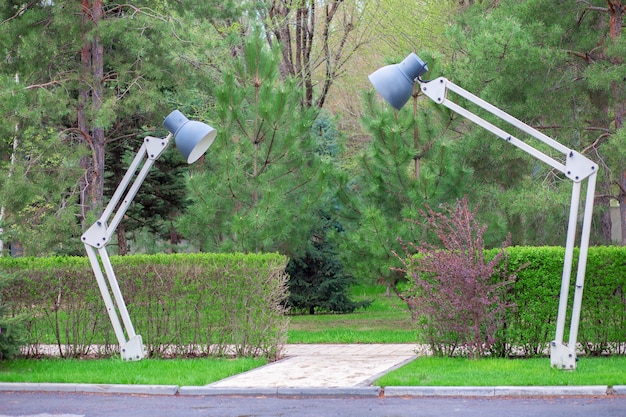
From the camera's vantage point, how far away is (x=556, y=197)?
50.7 ft

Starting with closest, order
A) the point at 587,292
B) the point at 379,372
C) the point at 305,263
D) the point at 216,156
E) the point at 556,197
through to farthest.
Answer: the point at 379,372
the point at 587,292
the point at 556,197
the point at 216,156
the point at 305,263

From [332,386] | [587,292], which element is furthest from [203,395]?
[587,292]

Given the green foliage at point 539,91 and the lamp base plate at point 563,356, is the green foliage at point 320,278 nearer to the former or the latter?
the green foliage at point 539,91

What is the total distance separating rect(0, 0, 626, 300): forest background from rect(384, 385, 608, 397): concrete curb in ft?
19.2

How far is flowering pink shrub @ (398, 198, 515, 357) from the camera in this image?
11672mm

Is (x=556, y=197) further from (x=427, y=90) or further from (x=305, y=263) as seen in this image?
(x=305, y=263)

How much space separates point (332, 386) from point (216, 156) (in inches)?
309

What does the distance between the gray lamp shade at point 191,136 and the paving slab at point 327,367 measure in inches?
113

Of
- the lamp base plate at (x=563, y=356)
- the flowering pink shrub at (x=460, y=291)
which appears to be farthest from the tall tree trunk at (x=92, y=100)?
the lamp base plate at (x=563, y=356)

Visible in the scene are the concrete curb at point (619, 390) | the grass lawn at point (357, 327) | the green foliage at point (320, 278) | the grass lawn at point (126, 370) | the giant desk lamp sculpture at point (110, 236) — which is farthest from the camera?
the green foliage at point (320, 278)

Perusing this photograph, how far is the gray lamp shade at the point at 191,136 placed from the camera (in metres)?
11.5

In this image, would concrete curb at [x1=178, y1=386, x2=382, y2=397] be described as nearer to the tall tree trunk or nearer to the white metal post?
the white metal post

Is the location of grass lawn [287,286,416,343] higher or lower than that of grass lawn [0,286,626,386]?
higher

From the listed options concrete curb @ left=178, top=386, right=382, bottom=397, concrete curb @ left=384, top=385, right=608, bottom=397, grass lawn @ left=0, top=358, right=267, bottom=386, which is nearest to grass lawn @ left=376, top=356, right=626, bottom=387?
concrete curb @ left=384, top=385, right=608, bottom=397
